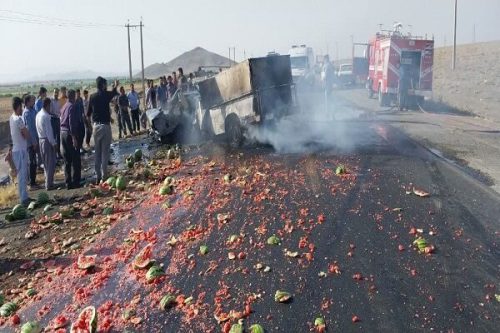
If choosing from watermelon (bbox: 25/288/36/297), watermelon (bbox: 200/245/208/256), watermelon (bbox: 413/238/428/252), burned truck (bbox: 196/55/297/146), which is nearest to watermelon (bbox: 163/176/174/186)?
watermelon (bbox: 200/245/208/256)

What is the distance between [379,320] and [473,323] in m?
1.05

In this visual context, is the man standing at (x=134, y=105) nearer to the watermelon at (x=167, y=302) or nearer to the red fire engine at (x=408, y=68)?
the red fire engine at (x=408, y=68)

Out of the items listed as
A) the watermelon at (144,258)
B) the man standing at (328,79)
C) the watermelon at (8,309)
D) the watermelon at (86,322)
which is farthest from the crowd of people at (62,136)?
the man standing at (328,79)

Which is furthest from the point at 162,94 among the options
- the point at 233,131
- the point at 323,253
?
the point at 323,253

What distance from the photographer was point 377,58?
26.0 metres

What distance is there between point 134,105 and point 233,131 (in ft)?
24.2

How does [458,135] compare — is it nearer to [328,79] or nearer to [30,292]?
[328,79]

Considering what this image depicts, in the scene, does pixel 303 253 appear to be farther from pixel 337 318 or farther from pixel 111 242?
pixel 111 242

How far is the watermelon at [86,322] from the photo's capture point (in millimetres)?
5004

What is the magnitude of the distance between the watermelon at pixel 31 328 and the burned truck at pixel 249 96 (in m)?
8.87

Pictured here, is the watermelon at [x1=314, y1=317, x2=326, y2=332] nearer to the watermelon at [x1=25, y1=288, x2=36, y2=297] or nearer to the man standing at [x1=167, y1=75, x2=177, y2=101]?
the watermelon at [x1=25, y1=288, x2=36, y2=297]

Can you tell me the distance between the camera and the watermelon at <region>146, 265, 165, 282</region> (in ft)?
19.6

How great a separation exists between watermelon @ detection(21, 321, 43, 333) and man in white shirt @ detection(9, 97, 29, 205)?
5.93 metres

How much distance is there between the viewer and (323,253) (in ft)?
20.7
